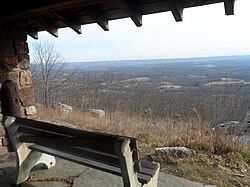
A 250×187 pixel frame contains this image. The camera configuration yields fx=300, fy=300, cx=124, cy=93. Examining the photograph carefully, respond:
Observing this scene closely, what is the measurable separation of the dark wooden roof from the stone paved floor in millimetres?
1950

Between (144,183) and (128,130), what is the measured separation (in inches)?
168

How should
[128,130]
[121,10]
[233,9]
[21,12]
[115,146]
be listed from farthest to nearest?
[128,130], [21,12], [121,10], [233,9], [115,146]

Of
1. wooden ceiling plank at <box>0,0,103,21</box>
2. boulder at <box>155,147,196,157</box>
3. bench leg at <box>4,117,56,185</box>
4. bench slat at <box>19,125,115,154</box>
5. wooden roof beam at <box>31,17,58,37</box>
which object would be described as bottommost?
boulder at <box>155,147,196,157</box>

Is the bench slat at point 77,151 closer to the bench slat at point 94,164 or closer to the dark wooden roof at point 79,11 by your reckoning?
the bench slat at point 94,164

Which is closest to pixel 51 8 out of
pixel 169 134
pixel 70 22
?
pixel 70 22

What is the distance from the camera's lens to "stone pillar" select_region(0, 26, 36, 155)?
14.8ft

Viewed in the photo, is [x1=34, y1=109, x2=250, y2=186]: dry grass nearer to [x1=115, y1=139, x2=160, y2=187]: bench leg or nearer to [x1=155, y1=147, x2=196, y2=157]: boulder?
[x1=155, y1=147, x2=196, y2=157]: boulder

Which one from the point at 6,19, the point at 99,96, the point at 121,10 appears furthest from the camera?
the point at 99,96

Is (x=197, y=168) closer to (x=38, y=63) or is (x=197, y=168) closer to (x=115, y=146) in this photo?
(x=115, y=146)

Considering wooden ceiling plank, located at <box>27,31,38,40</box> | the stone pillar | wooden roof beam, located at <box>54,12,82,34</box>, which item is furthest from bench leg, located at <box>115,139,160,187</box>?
wooden ceiling plank, located at <box>27,31,38,40</box>

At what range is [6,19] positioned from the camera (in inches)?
170

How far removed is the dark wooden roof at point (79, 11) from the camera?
3.39 m

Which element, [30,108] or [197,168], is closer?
[197,168]

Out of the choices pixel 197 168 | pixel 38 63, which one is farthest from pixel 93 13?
pixel 38 63
